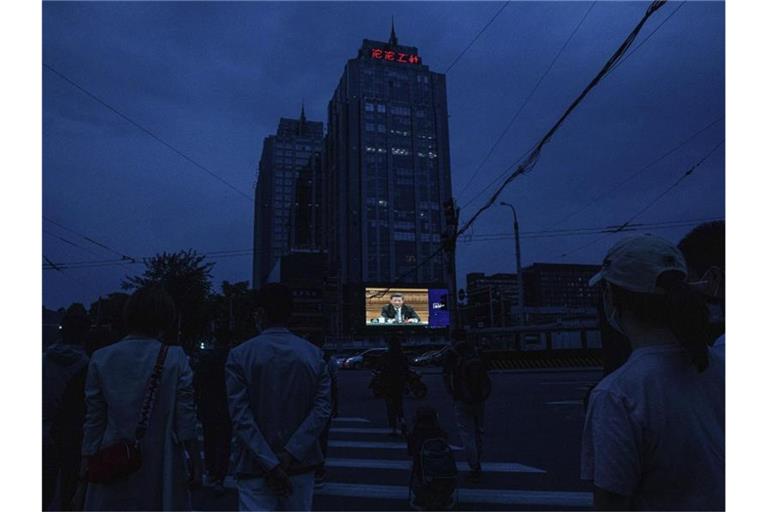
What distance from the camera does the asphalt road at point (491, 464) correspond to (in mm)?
5586

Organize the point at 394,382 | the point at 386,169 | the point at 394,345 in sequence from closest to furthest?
the point at 394,382 < the point at 394,345 < the point at 386,169

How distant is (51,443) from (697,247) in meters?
4.72

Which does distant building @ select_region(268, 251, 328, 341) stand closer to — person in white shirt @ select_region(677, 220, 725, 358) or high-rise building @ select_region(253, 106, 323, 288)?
person in white shirt @ select_region(677, 220, 725, 358)

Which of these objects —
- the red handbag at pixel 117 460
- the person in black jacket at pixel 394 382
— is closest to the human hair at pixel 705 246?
the red handbag at pixel 117 460

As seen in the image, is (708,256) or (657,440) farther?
(708,256)

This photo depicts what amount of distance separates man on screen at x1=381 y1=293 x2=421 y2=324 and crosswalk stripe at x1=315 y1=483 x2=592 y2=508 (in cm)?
4585

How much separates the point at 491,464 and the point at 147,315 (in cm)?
591

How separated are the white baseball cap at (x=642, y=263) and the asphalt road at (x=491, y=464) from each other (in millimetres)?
4466

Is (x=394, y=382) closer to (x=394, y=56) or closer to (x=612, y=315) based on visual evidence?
(x=612, y=315)

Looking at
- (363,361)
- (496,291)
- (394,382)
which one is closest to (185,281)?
(363,361)

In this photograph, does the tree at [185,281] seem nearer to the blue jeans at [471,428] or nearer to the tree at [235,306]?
the tree at [235,306]

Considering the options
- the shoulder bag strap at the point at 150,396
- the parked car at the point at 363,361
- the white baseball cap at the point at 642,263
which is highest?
the white baseball cap at the point at 642,263

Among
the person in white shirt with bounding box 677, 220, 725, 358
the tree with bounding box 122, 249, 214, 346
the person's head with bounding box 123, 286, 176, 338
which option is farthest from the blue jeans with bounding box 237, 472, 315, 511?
the tree with bounding box 122, 249, 214, 346

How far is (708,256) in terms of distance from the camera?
2.33 m
